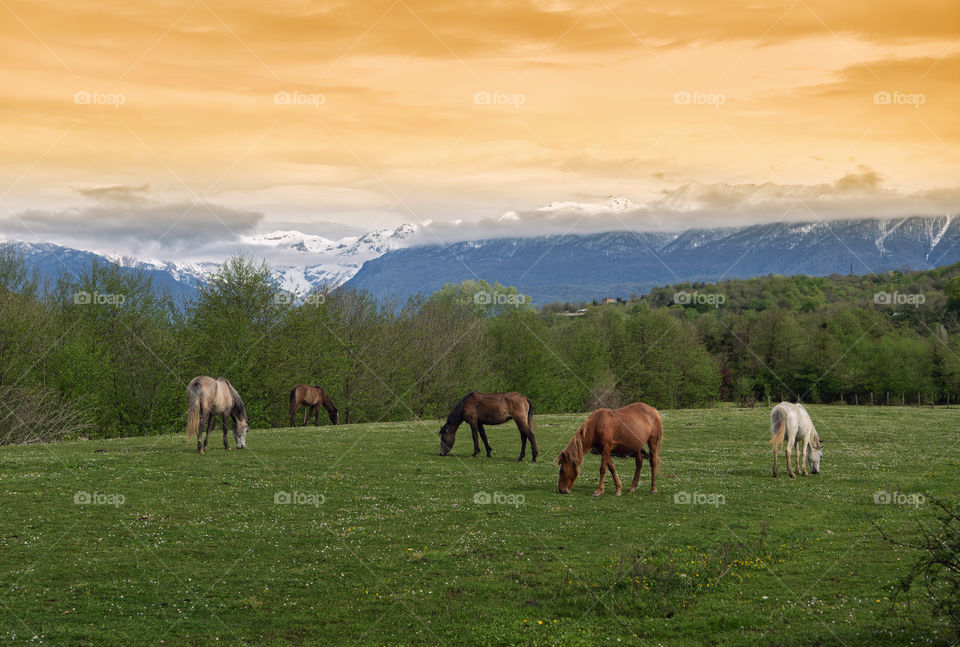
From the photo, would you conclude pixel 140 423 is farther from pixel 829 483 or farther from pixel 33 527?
pixel 829 483

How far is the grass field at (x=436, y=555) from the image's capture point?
1122 centimetres

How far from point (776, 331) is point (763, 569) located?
102m

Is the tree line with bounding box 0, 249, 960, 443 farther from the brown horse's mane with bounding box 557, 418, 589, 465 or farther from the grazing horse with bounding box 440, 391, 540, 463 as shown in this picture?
the brown horse's mane with bounding box 557, 418, 589, 465

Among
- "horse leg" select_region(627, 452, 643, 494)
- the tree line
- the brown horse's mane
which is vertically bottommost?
"horse leg" select_region(627, 452, 643, 494)

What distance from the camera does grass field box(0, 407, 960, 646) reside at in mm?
11219

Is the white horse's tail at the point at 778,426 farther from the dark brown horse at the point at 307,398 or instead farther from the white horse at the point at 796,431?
the dark brown horse at the point at 307,398

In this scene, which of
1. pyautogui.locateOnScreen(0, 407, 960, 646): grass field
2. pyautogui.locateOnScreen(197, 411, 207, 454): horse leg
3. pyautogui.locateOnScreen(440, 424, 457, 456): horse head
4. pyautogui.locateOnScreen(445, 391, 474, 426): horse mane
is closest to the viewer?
pyautogui.locateOnScreen(0, 407, 960, 646): grass field

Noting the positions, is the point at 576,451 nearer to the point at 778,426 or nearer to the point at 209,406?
the point at 778,426

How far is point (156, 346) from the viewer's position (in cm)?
5659

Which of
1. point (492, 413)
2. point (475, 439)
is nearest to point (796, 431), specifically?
point (492, 413)

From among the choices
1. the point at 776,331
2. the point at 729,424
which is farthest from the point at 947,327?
the point at 729,424

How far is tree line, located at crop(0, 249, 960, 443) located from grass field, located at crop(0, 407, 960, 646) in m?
27.6

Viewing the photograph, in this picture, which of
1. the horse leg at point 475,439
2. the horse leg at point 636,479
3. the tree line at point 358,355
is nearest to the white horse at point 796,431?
the horse leg at point 636,479

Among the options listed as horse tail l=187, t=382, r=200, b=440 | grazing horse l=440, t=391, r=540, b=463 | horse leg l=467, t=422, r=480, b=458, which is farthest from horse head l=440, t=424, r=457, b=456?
horse tail l=187, t=382, r=200, b=440
